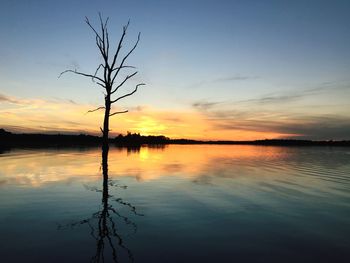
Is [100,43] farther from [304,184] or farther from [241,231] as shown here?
[241,231]

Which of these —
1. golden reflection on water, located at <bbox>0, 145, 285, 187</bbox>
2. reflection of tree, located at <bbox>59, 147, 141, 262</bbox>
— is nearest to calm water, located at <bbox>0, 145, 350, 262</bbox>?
reflection of tree, located at <bbox>59, 147, 141, 262</bbox>

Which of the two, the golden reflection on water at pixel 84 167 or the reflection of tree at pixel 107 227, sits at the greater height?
the golden reflection on water at pixel 84 167

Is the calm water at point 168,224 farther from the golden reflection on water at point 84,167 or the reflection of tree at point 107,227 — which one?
the golden reflection on water at point 84,167

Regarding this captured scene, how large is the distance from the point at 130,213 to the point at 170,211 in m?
1.20

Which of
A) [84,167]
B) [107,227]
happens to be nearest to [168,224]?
[107,227]

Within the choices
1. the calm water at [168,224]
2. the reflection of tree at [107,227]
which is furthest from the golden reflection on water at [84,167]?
the reflection of tree at [107,227]

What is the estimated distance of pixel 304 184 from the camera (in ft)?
52.2

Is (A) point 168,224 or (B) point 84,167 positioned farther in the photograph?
(B) point 84,167

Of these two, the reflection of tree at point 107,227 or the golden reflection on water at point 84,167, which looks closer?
the reflection of tree at point 107,227

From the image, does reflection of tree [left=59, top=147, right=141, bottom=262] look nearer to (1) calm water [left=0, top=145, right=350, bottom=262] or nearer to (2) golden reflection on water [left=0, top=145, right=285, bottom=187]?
(1) calm water [left=0, top=145, right=350, bottom=262]

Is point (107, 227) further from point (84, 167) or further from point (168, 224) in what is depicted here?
point (84, 167)

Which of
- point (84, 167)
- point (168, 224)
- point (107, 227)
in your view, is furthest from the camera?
point (84, 167)

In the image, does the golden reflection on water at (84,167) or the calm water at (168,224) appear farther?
the golden reflection on water at (84,167)

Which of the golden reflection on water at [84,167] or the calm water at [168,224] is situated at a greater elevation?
the golden reflection on water at [84,167]
